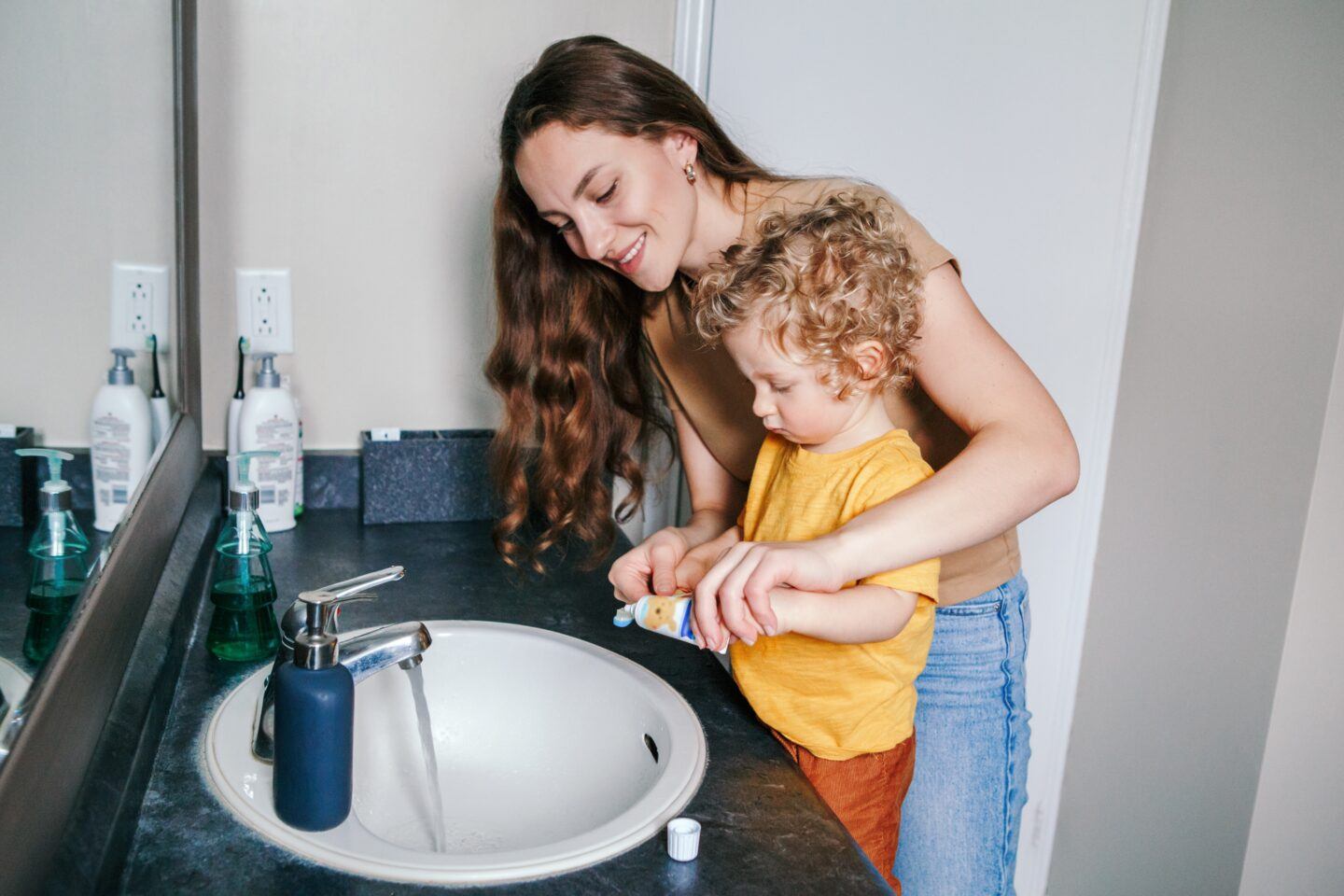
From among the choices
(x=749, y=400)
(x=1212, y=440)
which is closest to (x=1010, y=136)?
(x=1212, y=440)

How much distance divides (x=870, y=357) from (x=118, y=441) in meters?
0.84

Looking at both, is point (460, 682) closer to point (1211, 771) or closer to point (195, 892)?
point (195, 892)

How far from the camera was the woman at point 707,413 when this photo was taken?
3.37ft

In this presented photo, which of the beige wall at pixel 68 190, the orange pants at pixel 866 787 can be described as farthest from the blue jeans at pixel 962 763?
the beige wall at pixel 68 190

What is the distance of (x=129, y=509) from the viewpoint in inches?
42.9

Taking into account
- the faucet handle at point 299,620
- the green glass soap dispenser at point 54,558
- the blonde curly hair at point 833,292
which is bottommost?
the faucet handle at point 299,620

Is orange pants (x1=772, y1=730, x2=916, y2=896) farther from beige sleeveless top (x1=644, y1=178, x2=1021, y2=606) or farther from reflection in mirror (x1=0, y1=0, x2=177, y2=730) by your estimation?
reflection in mirror (x1=0, y1=0, x2=177, y2=730)

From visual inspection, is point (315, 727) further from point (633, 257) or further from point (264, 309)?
point (264, 309)

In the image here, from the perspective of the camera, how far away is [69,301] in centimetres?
91

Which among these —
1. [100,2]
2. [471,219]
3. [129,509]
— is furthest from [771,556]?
[471,219]

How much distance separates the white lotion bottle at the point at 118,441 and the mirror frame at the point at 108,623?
2 centimetres

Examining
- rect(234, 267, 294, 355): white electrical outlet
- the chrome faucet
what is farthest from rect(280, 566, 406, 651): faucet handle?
rect(234, 267, 294, 355): white electrical outlet

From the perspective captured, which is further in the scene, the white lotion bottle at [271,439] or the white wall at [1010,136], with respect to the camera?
the white wall at [1010,136]

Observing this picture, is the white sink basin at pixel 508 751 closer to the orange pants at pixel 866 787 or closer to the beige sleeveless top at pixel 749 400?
the orange pants at pixel 866 787
